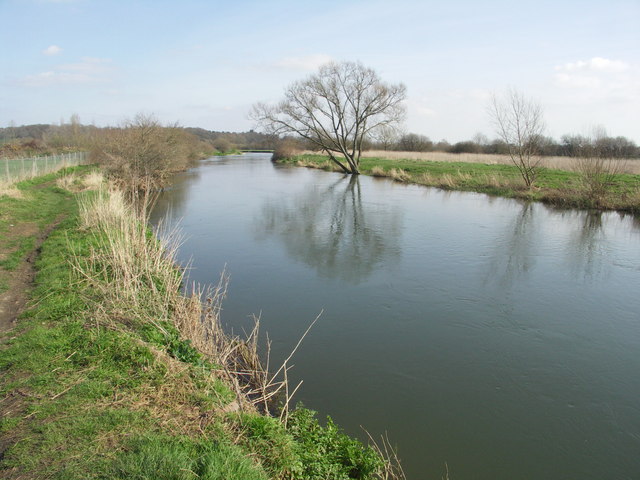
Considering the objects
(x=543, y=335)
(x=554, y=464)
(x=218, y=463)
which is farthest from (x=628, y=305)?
(x=218, y=463)

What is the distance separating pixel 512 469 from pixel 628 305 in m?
5.04

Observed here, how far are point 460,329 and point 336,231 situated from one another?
655 centimetres

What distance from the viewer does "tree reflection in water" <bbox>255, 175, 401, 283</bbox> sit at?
9.10 metres

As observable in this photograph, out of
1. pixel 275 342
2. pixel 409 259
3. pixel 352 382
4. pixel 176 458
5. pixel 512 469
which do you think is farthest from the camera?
pixel 409 259

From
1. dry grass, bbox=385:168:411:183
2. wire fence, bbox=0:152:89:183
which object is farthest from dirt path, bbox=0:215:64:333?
dry grass, bbox=385:168:411:183

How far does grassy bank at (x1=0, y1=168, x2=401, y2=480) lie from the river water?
0.88 m

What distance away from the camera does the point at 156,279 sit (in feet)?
20.0

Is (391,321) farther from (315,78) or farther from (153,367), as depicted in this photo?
(315,78)

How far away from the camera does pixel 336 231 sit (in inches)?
481

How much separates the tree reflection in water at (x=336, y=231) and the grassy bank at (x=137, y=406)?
169 inches

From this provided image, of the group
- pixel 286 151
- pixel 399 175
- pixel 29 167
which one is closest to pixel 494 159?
pixel 399 175

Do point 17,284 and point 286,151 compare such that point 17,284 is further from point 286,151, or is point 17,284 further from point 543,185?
point 286,151

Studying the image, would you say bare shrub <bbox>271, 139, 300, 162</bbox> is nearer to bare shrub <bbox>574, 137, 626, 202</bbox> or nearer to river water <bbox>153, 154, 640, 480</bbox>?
bare shrub <bbox>574, 137, 626, 202</bbox>

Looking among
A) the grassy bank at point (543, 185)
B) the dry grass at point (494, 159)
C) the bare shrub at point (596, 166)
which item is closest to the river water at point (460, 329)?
the grassy bank at point (543, 185)
